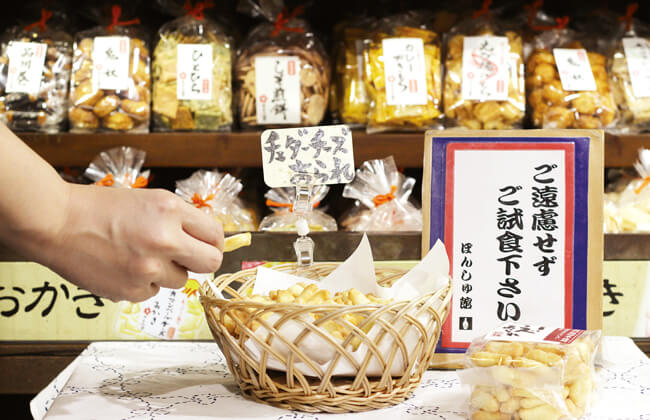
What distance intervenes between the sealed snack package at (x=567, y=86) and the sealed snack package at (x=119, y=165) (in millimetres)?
1123

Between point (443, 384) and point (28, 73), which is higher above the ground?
point (28, 73)

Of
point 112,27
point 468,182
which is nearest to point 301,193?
point 468,182

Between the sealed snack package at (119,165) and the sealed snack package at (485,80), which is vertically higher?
the sealed snack package at (485,80)

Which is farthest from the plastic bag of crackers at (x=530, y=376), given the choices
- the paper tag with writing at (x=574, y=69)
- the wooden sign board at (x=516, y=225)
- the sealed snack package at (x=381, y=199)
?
the paper tag with writing at (x=574, y=69)

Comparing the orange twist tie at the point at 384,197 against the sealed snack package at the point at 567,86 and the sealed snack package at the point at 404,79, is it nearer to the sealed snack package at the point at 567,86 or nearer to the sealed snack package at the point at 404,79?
the sealed snack package at the point at 404,79

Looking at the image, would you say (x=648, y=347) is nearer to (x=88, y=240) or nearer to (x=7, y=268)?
(x=88, y=240)

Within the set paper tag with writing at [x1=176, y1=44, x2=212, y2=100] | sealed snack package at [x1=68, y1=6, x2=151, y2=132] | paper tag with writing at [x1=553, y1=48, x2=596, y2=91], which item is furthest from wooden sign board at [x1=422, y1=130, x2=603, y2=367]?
sealed snack package at [x1=68, y1=6, x2=151, y2=132]

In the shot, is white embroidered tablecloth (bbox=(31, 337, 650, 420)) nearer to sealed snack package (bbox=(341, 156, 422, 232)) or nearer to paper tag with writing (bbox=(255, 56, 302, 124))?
sealed snack package (bbox=(341, 156, 422, 232))

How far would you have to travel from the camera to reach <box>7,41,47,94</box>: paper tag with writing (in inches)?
75.4

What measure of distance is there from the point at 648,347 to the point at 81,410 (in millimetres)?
1241

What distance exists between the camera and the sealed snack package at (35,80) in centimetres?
190

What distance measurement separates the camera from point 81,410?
1012mm

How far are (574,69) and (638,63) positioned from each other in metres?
0.21

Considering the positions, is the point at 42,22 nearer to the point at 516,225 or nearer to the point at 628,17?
the point at 516,225
